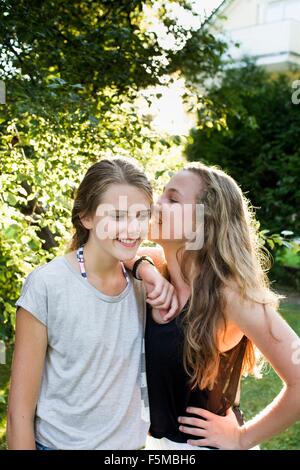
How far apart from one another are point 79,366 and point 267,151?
809cm

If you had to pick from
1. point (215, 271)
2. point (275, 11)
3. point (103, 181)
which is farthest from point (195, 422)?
point (275, 11)

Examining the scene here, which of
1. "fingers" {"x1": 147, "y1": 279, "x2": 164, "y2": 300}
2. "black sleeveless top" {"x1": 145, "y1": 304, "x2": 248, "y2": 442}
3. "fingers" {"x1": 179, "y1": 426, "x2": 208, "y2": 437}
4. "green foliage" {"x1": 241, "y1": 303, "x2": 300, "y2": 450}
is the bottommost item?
"green foliage" {"x1": 241, "y1": 303, "x2": 300, "y2": 450}

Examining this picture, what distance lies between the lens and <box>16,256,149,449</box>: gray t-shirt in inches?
70.7

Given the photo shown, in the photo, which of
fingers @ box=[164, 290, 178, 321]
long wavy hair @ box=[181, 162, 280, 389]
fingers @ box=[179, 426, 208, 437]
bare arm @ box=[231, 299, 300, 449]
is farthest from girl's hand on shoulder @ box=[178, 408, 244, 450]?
fingers @ box=[164, 290, 178, 321]

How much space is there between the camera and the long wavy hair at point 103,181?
6.43 feet

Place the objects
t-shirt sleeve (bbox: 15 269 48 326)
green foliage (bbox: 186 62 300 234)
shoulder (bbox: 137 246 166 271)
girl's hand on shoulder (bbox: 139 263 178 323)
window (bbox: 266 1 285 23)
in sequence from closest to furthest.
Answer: t-shirt sleeve (bbox: 15 269 48 326)
girl's hand on shoulder (bbox: 139 263 178 323)
shoulder (bbox: 137 246 166 271)
green foliage (bbox: 186 62 300 234)
window (bbox: 266 1 285 23)

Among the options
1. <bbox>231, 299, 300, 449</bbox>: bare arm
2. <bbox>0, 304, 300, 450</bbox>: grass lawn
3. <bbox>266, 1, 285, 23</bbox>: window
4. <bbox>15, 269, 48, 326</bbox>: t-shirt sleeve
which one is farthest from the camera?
<bbox>266, 1, 285, 23</bbox>: window

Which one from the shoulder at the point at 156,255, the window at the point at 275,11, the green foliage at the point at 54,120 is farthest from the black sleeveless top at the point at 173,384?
the window at the point at 275,11

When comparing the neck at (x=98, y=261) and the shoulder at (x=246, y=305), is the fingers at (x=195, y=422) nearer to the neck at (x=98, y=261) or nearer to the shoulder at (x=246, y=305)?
the shoulder at (x=246, y=305)

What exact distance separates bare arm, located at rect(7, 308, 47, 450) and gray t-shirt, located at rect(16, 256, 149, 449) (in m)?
0.04

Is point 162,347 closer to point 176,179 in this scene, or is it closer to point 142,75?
point 176,179

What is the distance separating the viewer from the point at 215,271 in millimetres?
2039

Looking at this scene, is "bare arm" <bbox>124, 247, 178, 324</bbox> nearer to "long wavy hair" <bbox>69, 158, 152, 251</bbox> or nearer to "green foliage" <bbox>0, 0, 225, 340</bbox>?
"long wavy hair" <bbox>69, 158, 152, 251</bbox>

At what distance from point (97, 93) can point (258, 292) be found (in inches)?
104
